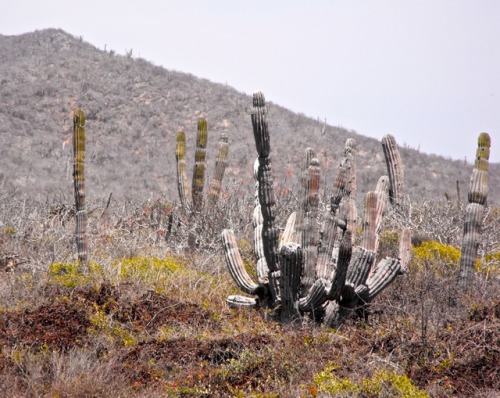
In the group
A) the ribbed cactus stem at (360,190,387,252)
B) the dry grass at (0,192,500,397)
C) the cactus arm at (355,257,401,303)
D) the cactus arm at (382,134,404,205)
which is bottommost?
the dry grass at (0,192,500,397)

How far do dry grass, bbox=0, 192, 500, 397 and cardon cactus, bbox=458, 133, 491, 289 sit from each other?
0.69 ft

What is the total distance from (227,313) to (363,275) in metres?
1.84

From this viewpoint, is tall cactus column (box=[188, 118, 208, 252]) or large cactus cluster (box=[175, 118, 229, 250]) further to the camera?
large cactus cluster (box=[175, 118, 229, 250])

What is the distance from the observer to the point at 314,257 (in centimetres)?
783

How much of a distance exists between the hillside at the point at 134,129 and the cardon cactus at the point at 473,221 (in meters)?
20.5

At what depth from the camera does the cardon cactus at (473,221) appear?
9.18 meters

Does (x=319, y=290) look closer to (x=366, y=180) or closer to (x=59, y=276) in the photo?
(x=59, y=276)

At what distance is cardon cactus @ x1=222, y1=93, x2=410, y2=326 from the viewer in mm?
7516

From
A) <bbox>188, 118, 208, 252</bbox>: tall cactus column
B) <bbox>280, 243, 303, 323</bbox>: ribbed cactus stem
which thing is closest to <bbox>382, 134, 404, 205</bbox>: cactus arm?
<bbox>188, 118, 208, 252</bbox>: tall cactus column

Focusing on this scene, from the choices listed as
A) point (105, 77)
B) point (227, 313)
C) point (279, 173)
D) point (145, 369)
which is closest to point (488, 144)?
point (227, 313)

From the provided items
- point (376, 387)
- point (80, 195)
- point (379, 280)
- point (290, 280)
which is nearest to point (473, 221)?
point (379, 280)

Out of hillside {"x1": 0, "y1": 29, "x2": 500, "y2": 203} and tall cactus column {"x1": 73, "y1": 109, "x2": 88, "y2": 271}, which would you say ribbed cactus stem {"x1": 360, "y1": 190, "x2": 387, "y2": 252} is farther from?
hillside {"x1": 0, "y1": 29, "x2": 500, "y2": 203}

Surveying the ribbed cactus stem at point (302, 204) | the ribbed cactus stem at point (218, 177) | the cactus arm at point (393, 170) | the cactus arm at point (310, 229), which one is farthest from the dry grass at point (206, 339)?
the ribbed cactus stem at point (218, 177)

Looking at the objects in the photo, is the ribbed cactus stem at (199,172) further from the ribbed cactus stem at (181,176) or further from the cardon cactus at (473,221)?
the cardon cactus at (473,221)
